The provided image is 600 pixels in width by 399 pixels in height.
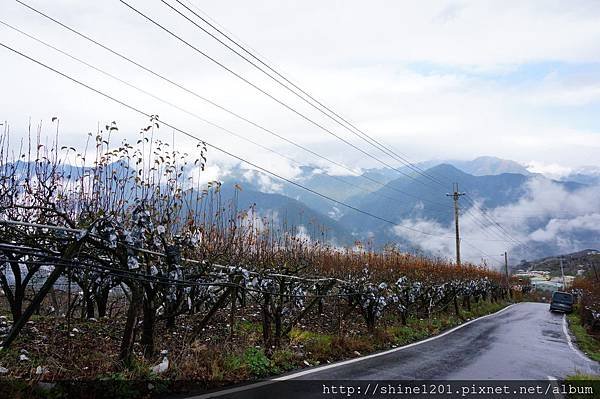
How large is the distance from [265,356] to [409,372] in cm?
292

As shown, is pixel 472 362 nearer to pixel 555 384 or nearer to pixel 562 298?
pixel 555 384

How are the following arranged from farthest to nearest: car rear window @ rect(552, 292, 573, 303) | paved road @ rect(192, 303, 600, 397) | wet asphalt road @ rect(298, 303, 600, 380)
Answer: car rear window @ rect(552, 292, 573, 303), wet asphalt road @ rect(298, 303, 600, 380), paved road @ rect(192, 303, 600, 397)

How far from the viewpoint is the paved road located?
9000 mm

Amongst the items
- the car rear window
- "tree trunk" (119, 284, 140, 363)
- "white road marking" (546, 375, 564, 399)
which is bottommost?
"white road marking" (546, 375, 564, 399)

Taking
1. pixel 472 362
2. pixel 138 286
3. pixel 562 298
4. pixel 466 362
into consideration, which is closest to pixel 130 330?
pixel 138 286

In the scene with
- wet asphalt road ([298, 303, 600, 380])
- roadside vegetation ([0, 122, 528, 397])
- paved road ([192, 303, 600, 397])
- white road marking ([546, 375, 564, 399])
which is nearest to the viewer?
roadside vegetation ([0, 122, 528, 397])

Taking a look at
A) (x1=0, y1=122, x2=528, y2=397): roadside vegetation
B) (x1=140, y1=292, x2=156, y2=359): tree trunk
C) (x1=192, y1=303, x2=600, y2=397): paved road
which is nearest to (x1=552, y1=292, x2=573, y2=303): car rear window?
(x1=192, y1=303, x2=600, y2=397): paved road

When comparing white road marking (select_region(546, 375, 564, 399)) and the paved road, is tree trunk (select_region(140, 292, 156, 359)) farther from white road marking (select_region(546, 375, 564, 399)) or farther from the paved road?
white road marking (select_region(546, 375, 564, 399))

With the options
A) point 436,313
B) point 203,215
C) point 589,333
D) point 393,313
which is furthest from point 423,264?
point 203,215

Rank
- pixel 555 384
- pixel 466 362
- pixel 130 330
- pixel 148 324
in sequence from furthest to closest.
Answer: pixel 466 362
pixel 555 384
pixel 148 324
pixel 130 330

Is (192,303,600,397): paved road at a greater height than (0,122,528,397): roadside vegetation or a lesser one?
lesser

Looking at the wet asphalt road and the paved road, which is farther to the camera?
the wet asphalt road

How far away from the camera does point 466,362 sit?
1110 centimetres

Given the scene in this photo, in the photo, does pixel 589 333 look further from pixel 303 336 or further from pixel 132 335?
pixel 132 335
